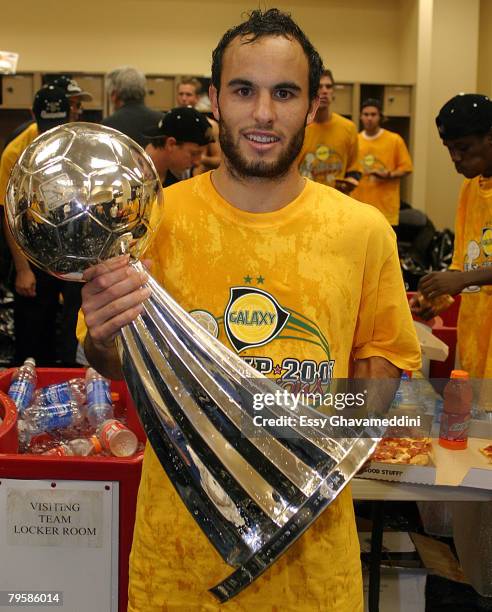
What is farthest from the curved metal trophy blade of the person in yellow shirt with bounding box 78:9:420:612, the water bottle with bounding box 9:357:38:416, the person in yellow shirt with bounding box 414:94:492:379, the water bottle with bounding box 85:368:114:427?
the person in yellow shirt with bounding box 414:94:492:379

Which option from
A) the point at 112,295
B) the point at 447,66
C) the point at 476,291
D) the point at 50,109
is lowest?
the point at 476,291

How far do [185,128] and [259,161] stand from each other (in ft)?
6.23

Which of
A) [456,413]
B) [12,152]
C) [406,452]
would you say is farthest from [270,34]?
[12,152]

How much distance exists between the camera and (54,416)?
78.4 inches

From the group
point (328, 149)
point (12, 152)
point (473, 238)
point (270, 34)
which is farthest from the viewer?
point (328, 149)

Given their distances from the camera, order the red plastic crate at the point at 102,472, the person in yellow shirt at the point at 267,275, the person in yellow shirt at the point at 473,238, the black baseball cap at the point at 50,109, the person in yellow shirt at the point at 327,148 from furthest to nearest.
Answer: the person in yellow shirt at the point at 327,148, the black baseball cap at the point at 50,109, the person in yellow shirt at the point at 473,238, the red plastic crate at the point at 102,472, the person in yellow shirt at the point at 267,275

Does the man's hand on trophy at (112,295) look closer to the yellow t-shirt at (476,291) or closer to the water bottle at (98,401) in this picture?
the water bottle at (98,401)

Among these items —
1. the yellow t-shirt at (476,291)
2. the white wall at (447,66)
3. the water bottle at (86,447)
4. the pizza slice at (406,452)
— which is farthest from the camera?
the white wall at (447,66)

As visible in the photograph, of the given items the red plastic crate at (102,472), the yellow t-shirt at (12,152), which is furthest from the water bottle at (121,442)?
the yellow t-shirt at (12,152)

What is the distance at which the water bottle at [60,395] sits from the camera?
204cm

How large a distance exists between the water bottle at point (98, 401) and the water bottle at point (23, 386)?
0.16 meters

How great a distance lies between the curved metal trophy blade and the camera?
102 centimetres

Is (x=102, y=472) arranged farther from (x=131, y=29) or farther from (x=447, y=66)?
(x=447, y=66)

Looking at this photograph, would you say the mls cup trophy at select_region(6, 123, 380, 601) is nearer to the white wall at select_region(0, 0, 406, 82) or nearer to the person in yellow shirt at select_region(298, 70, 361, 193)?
the person in yellow shirt at select_region(298, 70, 361, 193)
